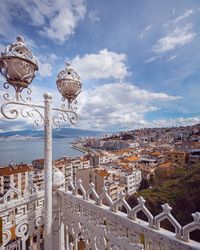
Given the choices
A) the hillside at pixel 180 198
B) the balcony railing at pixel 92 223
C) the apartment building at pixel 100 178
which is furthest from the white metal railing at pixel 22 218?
the apartment building at pixel 100 178

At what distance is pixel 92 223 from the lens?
185 centimetres

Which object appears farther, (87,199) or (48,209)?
(48,209)

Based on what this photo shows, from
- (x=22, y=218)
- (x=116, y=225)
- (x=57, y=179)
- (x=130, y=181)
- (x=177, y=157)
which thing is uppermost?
(x=57, y=179)

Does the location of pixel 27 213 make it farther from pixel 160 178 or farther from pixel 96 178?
pixel 160 178

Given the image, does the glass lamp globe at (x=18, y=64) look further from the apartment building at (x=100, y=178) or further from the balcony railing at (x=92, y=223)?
the apartment building at (x=100, y=178)

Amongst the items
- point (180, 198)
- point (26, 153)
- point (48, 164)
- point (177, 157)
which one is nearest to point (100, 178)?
point (180, 198)

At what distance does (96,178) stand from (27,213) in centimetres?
2323

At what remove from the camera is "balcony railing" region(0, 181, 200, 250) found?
1.23 meters

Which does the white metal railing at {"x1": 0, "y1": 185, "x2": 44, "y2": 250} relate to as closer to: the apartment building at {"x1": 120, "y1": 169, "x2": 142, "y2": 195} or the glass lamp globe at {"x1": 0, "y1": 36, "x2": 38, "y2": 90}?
the glass lamp globe at {"x1": 0, "y1": 36, "x2": 38, "y2": 90}

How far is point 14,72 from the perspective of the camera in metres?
1.75

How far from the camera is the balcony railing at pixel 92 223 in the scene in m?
1.23

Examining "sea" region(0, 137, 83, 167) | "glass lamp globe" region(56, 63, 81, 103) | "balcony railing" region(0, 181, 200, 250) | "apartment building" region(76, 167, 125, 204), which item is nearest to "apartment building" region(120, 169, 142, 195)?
"apartment building" region(76, 167, 125, 204)

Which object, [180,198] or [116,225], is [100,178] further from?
[116,225]

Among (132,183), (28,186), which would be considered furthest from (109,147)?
(28,186)
